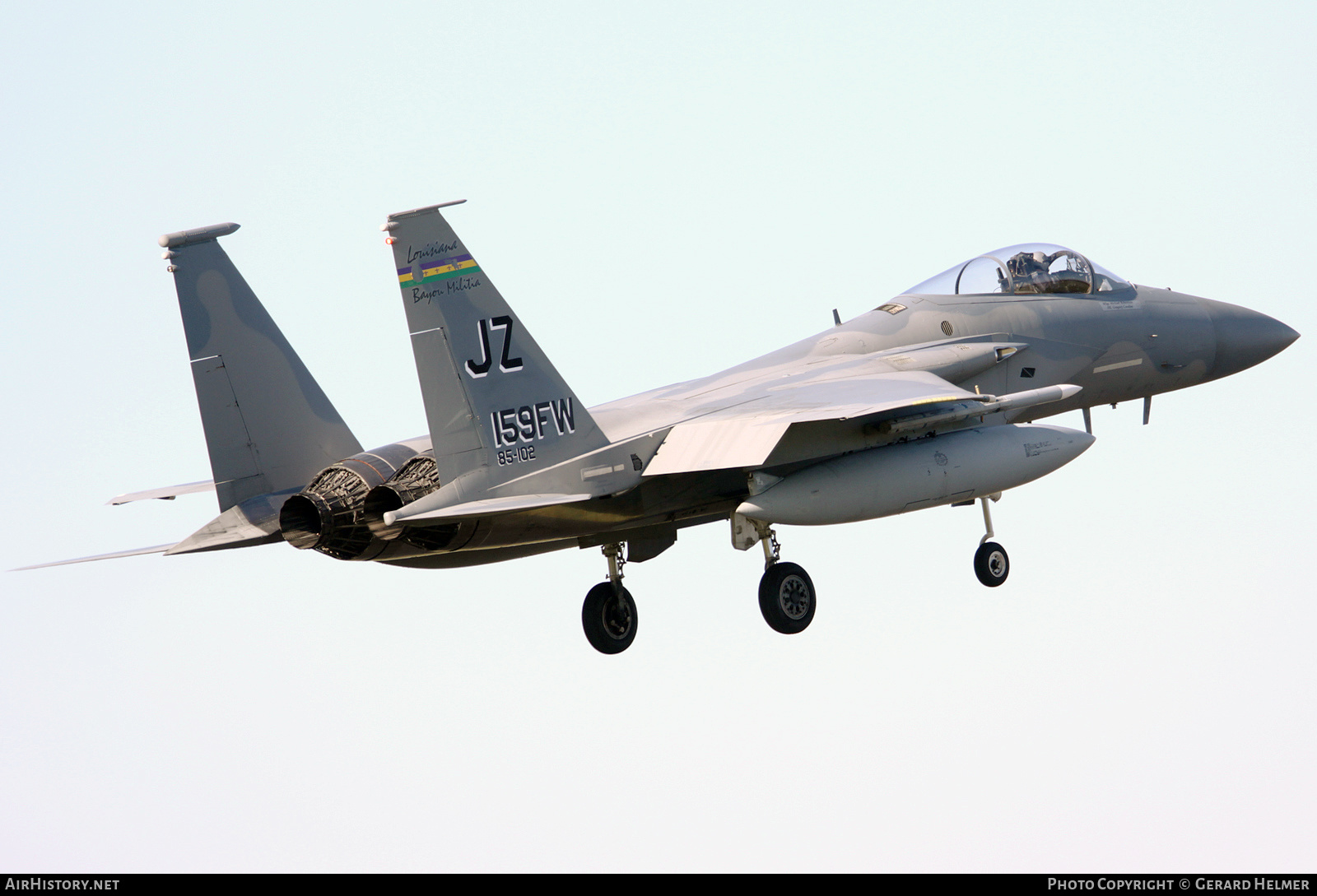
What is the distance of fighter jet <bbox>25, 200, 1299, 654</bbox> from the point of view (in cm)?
1355

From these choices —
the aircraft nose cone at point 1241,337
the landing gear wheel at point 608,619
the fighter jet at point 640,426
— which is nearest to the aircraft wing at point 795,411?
the fighter jet at point 640,426

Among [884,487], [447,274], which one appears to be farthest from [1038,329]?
[447,274]

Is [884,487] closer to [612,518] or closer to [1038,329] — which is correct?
[612,518]

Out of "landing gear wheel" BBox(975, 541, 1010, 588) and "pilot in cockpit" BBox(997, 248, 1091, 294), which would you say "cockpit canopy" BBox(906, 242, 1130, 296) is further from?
"landing gear wheel" BBox(975, 541, 1010, 588)

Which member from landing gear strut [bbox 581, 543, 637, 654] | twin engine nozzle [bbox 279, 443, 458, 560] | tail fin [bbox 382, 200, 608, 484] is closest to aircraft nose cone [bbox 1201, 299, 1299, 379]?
landing gear strut [bbox 581, 543, 637, 654]

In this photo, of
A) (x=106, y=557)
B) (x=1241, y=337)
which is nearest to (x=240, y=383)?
(x=106, y=557)

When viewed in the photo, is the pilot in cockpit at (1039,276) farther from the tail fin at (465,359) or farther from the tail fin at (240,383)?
the tail fin at (240,383)

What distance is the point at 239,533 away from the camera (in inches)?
577

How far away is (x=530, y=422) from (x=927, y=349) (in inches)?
194

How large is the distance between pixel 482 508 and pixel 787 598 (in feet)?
12.1

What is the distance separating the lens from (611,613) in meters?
16.5

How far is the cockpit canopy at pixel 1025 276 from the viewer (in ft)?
57.5

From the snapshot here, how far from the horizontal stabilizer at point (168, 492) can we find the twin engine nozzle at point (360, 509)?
3.58m

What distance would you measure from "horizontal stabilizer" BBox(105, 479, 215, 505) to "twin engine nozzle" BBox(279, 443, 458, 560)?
358 centimetres
